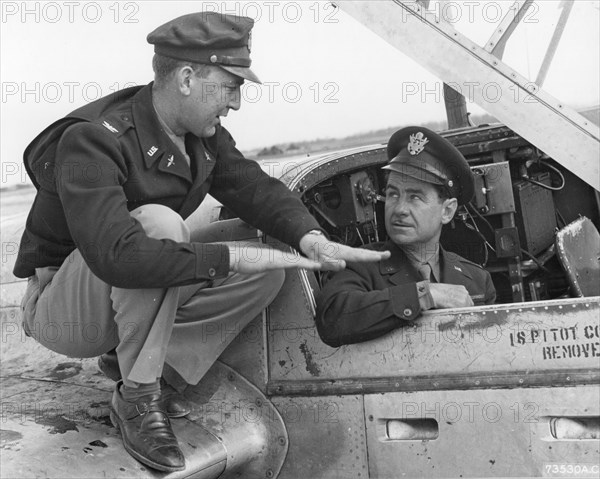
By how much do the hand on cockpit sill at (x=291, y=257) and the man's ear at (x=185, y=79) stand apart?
0.51m

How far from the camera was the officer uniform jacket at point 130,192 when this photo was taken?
2.35 m

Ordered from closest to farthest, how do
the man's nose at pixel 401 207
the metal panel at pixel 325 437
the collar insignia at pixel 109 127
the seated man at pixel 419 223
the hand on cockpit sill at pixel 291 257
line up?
the hand on cockpit sill at pixel 291 257 → the collar insignia at pixel 109 127 → the metal panel at pixel 325 437 → the seated man at pixel 419 223 → the man's nose at pixel 401 207

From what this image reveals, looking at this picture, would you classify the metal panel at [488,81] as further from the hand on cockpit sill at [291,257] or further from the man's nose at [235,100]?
the hand on cockpit sill at [291,257]

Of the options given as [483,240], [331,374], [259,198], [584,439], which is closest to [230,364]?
[331,374]

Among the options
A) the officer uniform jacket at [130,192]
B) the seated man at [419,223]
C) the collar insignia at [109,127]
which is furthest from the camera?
the seated man at [419,223]

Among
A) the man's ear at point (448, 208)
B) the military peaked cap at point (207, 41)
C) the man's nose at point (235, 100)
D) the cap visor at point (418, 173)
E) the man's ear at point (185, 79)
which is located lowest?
the man's ear at point (448, 208)

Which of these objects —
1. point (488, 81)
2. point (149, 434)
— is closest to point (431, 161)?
point (488, 81)

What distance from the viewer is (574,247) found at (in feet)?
12.1

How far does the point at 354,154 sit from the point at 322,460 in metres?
1.27

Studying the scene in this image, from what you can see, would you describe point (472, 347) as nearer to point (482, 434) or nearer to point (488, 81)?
point (482, 434)

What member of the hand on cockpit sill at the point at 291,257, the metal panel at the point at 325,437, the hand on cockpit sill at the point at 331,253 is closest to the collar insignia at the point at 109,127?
the hand on cockpit sill at the point at 291,257

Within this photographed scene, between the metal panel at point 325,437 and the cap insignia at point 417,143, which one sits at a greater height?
the cap insignia at point 417,143

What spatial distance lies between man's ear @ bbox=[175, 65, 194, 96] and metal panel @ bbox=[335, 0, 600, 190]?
531 millimetres

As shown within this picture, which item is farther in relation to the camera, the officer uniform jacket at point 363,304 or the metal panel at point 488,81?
the officer uniform jacket at point 363,304
